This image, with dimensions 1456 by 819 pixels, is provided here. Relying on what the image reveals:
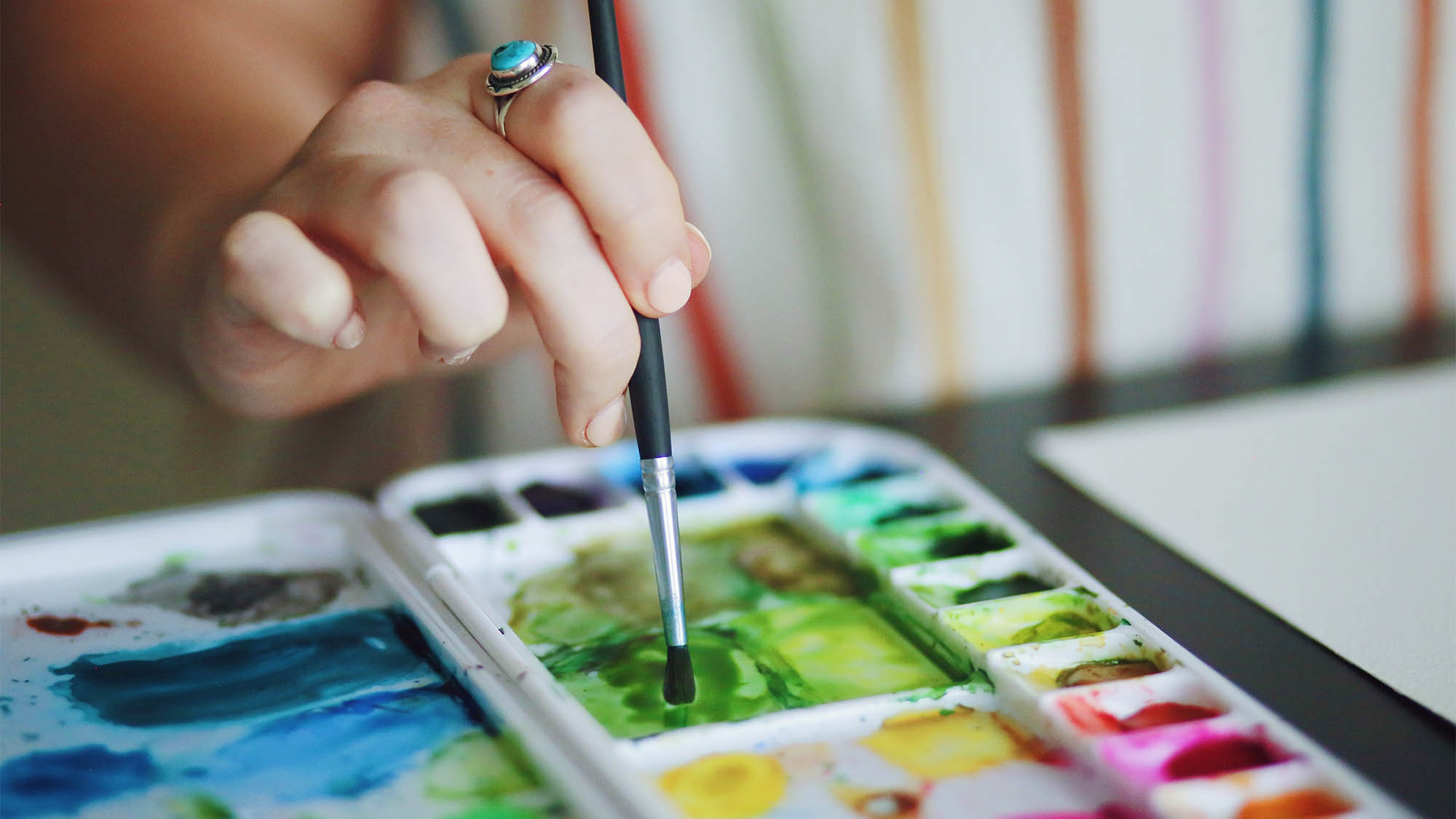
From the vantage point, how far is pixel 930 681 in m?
0.50

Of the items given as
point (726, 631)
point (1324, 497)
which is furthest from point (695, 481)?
point (1324, 497)

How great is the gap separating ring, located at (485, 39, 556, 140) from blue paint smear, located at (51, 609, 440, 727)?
24 centimetres

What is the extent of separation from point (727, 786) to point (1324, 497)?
0.43 m

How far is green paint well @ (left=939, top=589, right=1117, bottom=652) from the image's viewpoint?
20.1 inches

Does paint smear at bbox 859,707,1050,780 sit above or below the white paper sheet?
below

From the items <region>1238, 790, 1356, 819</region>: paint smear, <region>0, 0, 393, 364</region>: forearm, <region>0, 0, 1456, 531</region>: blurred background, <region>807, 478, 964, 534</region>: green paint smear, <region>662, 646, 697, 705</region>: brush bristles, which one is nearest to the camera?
<region>1238, 790, 1356, 819</region>: paint smear

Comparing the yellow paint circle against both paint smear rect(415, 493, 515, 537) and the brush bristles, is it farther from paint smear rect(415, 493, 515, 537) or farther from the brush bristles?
paint smear rect(415, 493, 515, 537)

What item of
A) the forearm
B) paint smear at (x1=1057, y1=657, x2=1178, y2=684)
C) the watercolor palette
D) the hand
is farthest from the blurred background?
paint smear at (x1=1057, y1=657, x2=1178, y2=684)

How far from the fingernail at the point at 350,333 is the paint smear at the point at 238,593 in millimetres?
159

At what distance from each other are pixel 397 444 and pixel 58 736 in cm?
55

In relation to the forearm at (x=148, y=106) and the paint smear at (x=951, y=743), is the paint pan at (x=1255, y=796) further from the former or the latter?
the forearm at (x=148, y=106)

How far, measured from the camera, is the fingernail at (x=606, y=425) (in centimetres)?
54

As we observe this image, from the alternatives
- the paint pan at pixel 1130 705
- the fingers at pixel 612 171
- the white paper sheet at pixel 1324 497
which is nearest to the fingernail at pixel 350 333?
the fingers at pixel 612 171

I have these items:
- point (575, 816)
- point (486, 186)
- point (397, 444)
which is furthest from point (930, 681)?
point (397, 444)
